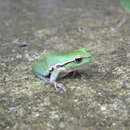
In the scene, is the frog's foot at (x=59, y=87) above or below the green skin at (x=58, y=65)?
below

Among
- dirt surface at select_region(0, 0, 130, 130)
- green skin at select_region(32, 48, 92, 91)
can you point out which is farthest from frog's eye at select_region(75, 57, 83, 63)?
dirt surface at select_region(0, 0, 130, 130)

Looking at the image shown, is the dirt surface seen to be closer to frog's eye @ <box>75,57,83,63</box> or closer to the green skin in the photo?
the green skin

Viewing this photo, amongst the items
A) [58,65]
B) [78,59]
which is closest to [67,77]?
[58,65]

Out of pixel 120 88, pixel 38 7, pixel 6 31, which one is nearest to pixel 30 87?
pixel 120 88

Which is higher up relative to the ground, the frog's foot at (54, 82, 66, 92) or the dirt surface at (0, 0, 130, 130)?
the frog's foot at (54, 82, 66, 92)

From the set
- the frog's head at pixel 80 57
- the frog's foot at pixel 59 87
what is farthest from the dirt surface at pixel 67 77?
the frog's head at pixel 80 57

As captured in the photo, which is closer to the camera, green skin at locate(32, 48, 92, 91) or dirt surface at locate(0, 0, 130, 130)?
dirt surface at locate(0, 0, 130, 130)

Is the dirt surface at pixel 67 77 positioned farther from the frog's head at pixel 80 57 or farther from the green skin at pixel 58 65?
the frog's head at pixel 80 57

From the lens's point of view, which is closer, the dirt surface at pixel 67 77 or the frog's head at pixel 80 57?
the dirt surface at pixel 67 77

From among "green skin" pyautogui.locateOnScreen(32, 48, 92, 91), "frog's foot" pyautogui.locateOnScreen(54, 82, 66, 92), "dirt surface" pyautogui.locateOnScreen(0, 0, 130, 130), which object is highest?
"green skin" pyautogui.locateOnScreen(32, 48, 92, 91)
